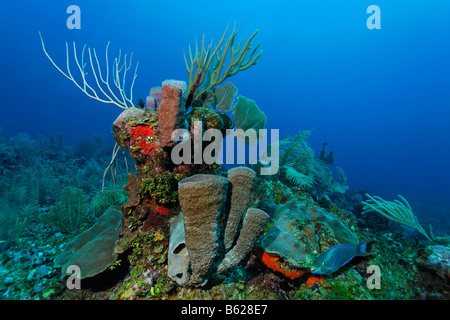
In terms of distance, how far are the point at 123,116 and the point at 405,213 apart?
4.94 m

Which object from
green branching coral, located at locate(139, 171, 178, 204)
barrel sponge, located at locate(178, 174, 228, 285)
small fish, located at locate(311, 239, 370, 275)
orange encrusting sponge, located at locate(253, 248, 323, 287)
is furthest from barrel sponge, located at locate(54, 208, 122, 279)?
small fish, located at locate(311, 239, 370, 275)

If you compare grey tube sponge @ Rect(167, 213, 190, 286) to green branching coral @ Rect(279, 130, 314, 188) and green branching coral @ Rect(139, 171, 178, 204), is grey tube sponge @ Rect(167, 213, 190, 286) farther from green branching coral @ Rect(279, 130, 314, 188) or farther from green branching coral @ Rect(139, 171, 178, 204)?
green branching coral @ Rect(279, 130, 314, 188)

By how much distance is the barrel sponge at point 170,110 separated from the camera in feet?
7.48

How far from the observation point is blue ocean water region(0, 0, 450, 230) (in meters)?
A: 74.0

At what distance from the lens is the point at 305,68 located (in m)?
117

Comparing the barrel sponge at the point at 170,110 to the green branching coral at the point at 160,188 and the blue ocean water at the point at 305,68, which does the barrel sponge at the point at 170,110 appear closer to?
the green branching coral at the point at 160,188

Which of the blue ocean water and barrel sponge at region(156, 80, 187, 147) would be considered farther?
the blue ocean water

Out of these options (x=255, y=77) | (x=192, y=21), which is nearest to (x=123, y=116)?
(x=255, y=77)

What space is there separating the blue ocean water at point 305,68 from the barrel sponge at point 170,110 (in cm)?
7659

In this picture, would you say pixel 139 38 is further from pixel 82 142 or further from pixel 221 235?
pixel 221 235

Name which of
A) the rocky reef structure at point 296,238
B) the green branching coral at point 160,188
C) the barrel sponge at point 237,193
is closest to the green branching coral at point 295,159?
the rocky reef structure at point 296,238

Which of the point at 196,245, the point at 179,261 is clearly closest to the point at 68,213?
the point at 179,261

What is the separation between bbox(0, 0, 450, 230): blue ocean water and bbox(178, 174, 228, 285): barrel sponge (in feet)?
251

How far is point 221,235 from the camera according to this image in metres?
2.17
